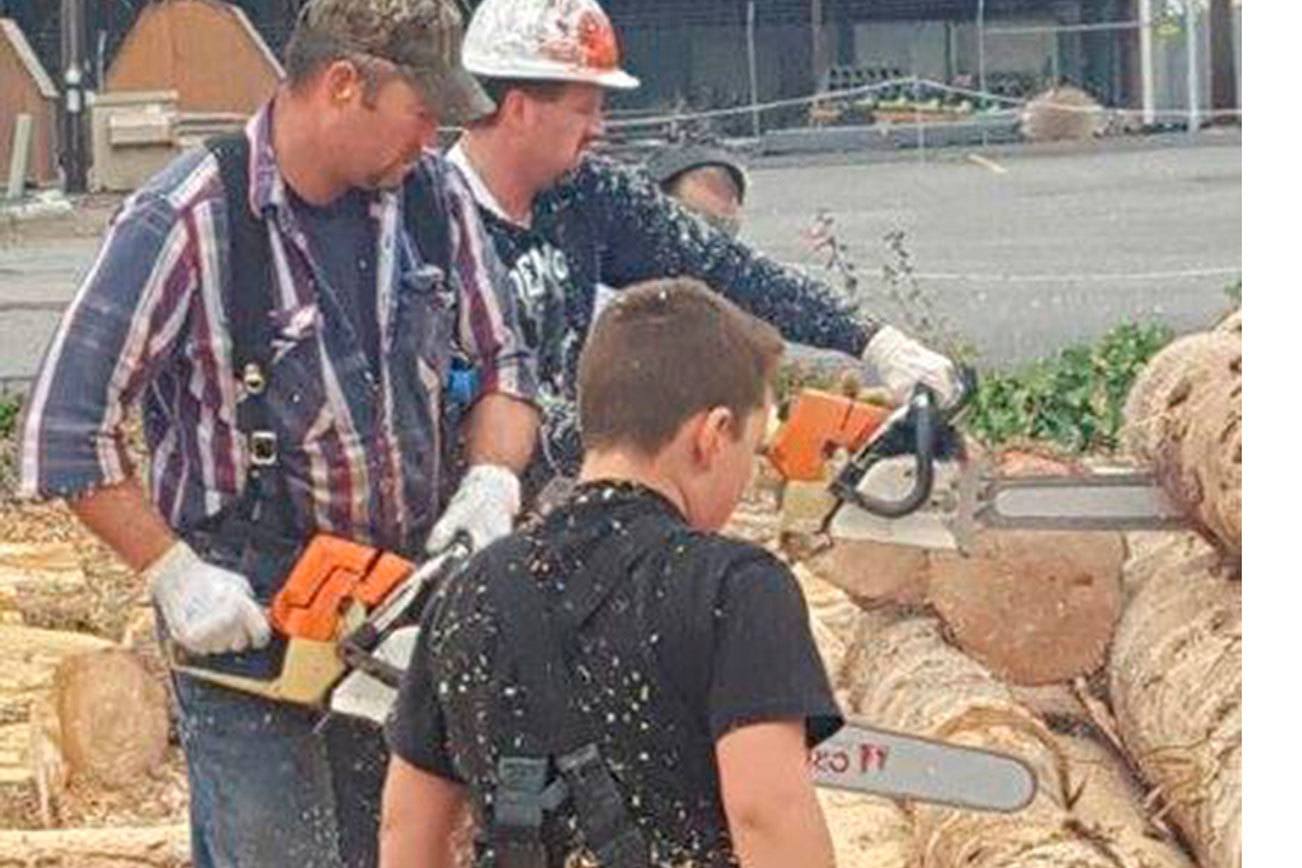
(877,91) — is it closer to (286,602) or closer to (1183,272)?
(1183,272)

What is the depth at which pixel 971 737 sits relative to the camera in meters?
5.86

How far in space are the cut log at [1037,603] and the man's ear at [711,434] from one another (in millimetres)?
3544

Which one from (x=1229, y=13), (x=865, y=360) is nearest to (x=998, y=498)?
(x=865, y=360)

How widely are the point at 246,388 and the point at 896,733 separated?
0.91 m

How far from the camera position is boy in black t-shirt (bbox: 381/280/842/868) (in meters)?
2.84

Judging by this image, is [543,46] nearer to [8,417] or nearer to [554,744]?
[554,744]

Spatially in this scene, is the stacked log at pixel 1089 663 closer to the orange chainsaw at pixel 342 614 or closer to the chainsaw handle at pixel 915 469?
the chainsaw handle at pixel 915 469

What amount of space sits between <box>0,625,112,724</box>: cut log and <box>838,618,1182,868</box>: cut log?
1.75 m

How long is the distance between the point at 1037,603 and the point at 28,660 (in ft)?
7.53

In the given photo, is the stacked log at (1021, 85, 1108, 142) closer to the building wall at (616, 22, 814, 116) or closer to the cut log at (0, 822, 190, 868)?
the building wall at (616, 22, 814, 116)

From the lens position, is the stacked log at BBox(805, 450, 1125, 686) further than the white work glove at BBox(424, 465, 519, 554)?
Yes

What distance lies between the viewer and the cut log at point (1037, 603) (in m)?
6.49

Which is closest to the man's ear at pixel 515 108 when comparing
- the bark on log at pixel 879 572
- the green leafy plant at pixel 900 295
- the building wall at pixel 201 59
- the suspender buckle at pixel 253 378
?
the suspender buckle at pixel 253 378

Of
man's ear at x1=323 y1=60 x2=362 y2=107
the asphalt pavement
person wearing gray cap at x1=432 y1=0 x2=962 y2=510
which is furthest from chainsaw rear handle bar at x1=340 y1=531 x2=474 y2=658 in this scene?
the asphalt pavement
